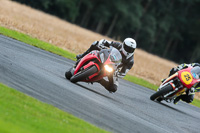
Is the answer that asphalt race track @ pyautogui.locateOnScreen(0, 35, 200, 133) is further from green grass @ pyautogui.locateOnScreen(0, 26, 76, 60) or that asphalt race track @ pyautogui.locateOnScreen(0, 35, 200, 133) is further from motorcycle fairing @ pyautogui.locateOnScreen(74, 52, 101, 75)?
green grass @ pyautogui.locateOnScreen(0, 26, 76, 60)

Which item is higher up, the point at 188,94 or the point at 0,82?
the point at 0,82

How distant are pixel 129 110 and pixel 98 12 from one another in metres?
64.7

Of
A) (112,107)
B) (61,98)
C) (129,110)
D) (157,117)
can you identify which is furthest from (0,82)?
(157,117)

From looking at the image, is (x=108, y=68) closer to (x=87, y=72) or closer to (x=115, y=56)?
(x=115, y=56)

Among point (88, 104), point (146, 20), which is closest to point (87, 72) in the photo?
point (88, 104)

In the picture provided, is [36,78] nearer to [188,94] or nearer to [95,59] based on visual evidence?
[95,59]

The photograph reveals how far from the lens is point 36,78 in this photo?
34.8 ft

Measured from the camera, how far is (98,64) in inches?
441

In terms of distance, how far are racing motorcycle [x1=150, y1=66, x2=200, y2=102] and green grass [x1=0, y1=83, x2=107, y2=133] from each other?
6.32 meters

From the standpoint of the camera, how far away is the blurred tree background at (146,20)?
73156 mm

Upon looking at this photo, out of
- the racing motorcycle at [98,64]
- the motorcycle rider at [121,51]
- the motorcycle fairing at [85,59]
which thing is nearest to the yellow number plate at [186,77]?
the motorcycle rider at [121,51]

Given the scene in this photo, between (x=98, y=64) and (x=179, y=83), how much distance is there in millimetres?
3568

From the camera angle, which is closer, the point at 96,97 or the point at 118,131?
the point at 118,131

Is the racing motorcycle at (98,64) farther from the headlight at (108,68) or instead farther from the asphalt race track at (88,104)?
the asphalt race track at (88,104)
